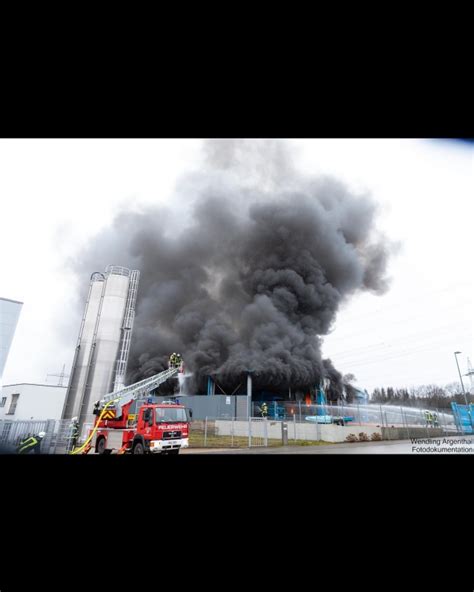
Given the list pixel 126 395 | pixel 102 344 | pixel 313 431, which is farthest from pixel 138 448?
pixel 102 344

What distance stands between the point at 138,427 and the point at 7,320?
5.66 metres

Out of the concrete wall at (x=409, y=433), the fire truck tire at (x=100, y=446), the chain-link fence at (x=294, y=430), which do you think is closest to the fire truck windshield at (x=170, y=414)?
the chain-link fence at (x=294, y=430)

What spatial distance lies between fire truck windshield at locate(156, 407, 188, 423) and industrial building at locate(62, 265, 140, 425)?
20.2 feet

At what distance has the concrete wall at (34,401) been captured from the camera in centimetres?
1551

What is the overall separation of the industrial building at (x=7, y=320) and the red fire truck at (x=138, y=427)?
11.1 ft

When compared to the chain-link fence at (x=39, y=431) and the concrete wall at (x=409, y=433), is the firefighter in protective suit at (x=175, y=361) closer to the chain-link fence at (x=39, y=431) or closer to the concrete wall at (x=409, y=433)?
the chain-link fence at (x=39, y=431)

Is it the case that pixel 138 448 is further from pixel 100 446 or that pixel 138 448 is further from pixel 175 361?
pixel 175 361

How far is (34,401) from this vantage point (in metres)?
15.5

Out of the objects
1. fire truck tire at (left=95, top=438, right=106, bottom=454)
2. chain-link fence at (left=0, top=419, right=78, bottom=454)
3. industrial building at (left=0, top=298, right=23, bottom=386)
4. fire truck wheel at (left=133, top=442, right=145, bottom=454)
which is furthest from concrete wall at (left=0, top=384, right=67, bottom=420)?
fire truck wheel at (left=133, top=442, right=145, bottom=454)
